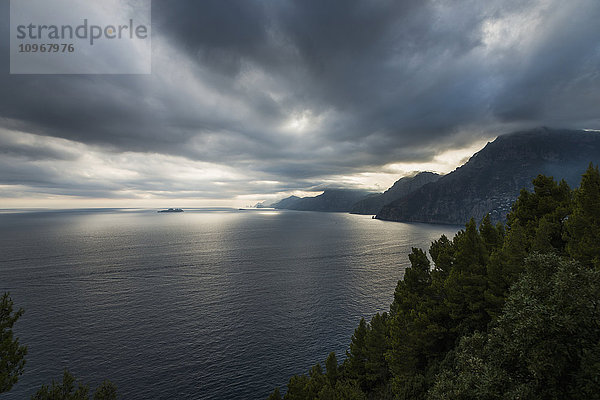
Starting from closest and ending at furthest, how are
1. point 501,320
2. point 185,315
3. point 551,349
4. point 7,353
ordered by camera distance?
point 551,349 → point 501,320 → point 7,353 → point 185,315

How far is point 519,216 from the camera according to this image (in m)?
42.4

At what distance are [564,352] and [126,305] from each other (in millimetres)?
97055

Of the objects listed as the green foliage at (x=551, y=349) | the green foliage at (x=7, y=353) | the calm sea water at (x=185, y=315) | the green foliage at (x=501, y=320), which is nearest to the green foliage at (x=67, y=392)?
the green foliage at (x=7, y=353)

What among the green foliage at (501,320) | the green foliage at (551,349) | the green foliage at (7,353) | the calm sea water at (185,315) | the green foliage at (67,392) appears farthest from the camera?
the calm sea water at (185,315)

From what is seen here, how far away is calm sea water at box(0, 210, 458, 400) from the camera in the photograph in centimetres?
5056

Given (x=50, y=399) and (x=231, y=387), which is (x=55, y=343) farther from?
(x=50, y=399)

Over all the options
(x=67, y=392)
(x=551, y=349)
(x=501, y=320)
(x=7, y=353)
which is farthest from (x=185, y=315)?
(x=551, y=349)

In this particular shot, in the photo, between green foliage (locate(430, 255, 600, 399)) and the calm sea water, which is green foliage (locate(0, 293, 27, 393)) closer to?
the calm sea water

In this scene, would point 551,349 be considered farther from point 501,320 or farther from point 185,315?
point 185,315

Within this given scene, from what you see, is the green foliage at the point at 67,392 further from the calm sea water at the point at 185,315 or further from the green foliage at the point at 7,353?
the calm sea water at the point at 185,315

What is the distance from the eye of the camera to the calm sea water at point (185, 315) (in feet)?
166

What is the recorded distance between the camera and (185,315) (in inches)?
2901

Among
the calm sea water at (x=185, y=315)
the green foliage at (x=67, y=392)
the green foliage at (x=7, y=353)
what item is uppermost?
the green foliage at (x=7, y=353)

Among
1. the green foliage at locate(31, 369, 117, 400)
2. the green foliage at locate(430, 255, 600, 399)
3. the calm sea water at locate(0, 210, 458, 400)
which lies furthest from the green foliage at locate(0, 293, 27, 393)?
the green foliage at locate(430, 255, 600, 399)
